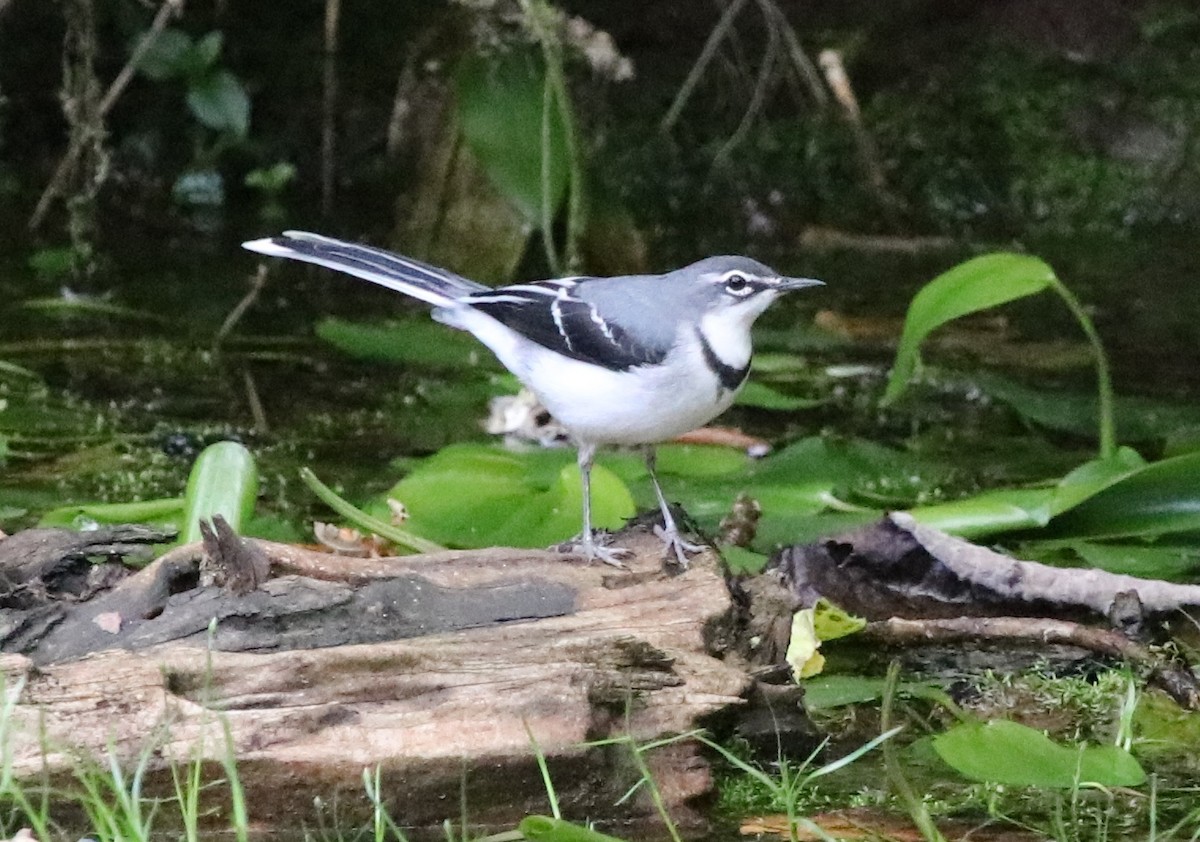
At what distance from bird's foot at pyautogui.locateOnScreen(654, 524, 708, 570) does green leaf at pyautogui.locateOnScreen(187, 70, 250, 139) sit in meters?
5.60

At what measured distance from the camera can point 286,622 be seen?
2.73m

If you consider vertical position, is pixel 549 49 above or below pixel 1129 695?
above

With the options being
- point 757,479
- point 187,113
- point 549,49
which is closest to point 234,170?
point 187,113

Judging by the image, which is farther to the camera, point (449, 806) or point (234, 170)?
point (234, 170)

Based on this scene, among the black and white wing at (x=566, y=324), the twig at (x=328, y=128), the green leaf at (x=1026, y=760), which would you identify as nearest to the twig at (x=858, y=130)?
the twig at (x=328, y=128)

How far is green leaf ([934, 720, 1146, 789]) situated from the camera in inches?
106

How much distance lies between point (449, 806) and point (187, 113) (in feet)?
23.5

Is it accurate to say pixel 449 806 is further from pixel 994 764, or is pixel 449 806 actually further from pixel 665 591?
pixel 994 764

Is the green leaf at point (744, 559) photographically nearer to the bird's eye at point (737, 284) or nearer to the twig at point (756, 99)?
the bird's eye at point (737, 284)

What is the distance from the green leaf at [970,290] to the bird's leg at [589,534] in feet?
3.32

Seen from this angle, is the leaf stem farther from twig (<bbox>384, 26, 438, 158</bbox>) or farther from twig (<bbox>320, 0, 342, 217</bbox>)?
twig (<bbox>384, 26, 438, 158</bbox>)

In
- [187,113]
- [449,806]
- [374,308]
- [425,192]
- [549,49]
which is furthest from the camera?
[187,113]

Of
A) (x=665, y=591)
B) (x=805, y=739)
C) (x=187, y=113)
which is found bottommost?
(x=805, y=739)

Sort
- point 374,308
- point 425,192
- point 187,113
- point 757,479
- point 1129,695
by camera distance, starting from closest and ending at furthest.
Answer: point 1129,695 < point 757,479 < point 374,308 < point 425,192 < point 187,113
